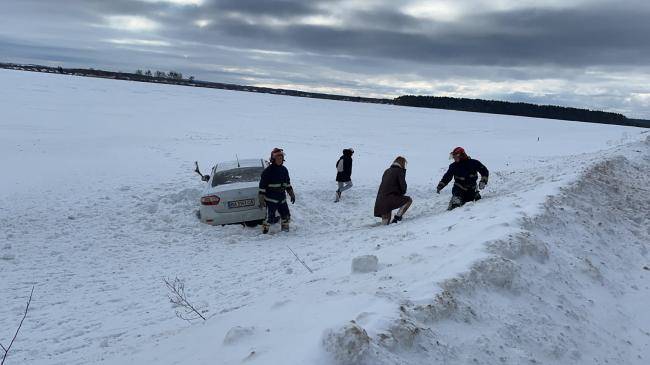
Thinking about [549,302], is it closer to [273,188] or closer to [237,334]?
[237,334]

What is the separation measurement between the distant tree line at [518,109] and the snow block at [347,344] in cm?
10210

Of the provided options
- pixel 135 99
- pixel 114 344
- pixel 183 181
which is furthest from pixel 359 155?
pixel 135 99

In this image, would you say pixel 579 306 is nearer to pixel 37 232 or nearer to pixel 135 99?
Result: pixel 37 232

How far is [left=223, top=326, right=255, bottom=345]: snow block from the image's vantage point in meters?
3.75

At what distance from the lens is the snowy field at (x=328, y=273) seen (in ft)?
12.3

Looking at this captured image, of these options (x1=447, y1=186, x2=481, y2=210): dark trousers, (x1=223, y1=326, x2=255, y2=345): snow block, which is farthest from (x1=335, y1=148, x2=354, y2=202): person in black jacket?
(x1=223, y1=326, x2=255, y2=345): snow block

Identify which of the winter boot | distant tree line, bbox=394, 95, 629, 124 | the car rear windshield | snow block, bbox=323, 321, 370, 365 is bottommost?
the winter boot

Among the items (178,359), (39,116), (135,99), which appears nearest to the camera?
(178,359)

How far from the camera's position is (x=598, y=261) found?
585cm

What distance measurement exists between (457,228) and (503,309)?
230cm

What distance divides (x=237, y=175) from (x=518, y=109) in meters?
105

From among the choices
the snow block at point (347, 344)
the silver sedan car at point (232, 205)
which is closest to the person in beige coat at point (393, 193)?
the silver sedan car at point (232, 205)

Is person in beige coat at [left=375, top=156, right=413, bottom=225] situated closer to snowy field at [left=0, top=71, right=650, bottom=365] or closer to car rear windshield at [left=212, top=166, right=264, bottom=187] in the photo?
snowy field at [left=0, top=71, right=650, bottom=365]

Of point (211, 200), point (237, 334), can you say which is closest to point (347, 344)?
point (237, 334)
